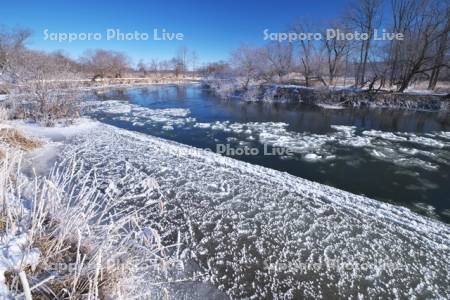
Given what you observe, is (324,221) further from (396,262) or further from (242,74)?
(242,74)

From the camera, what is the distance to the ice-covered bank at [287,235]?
9.20ft

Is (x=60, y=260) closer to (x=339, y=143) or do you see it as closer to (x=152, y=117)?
(x=339, y=143)

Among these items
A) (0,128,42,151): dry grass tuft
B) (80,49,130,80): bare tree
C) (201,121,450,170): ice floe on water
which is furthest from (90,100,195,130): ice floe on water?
(80,49,130,80): bare tree

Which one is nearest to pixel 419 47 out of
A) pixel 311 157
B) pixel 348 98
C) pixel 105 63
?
pixel 348 98

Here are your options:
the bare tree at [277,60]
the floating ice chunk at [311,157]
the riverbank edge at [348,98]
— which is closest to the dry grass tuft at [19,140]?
the floating ice chunk at [311,157]

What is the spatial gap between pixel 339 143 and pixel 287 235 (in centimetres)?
620

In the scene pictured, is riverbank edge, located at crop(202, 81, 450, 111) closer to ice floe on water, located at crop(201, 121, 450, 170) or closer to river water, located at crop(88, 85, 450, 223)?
river water, located at crop(88, 85, 450, 223)

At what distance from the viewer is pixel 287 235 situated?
3584mm

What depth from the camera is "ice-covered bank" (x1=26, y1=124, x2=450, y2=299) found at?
9.20 feet

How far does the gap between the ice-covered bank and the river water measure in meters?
0.97

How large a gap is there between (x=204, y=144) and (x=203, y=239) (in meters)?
5.16

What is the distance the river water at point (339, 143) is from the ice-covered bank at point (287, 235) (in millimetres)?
970

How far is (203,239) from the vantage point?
3.44m

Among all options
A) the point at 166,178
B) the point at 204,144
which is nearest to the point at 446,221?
the point at 166,178
